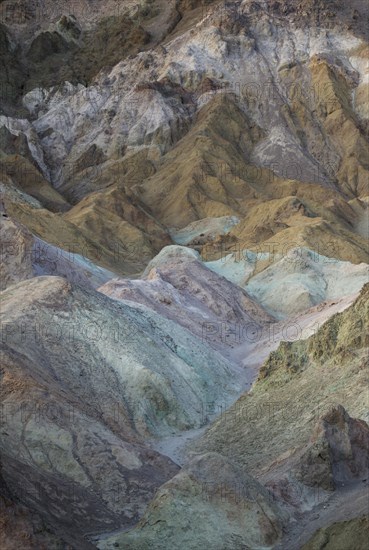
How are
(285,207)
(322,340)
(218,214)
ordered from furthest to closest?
(218,214) → (285,207) → (322,340)

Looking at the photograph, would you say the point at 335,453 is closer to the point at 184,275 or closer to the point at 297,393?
the point at 297,393

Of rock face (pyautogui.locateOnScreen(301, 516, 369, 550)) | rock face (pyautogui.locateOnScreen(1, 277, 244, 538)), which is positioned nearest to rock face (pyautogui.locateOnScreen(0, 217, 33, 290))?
rock face (pyautogui.locateOnScreen(1, 277, 244, 538))

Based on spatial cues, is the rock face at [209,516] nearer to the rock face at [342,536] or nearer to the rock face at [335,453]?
the rock face at [335,453]

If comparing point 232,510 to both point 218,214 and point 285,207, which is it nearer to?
point 285,207

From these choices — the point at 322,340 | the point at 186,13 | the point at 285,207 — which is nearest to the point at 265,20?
the point at 186,13

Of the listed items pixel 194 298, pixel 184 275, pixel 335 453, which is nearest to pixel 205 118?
pixel 184 275

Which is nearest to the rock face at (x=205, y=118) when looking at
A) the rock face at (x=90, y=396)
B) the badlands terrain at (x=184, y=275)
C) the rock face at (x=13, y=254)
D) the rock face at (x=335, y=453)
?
the badlands terrain at (x=184, y=275)
